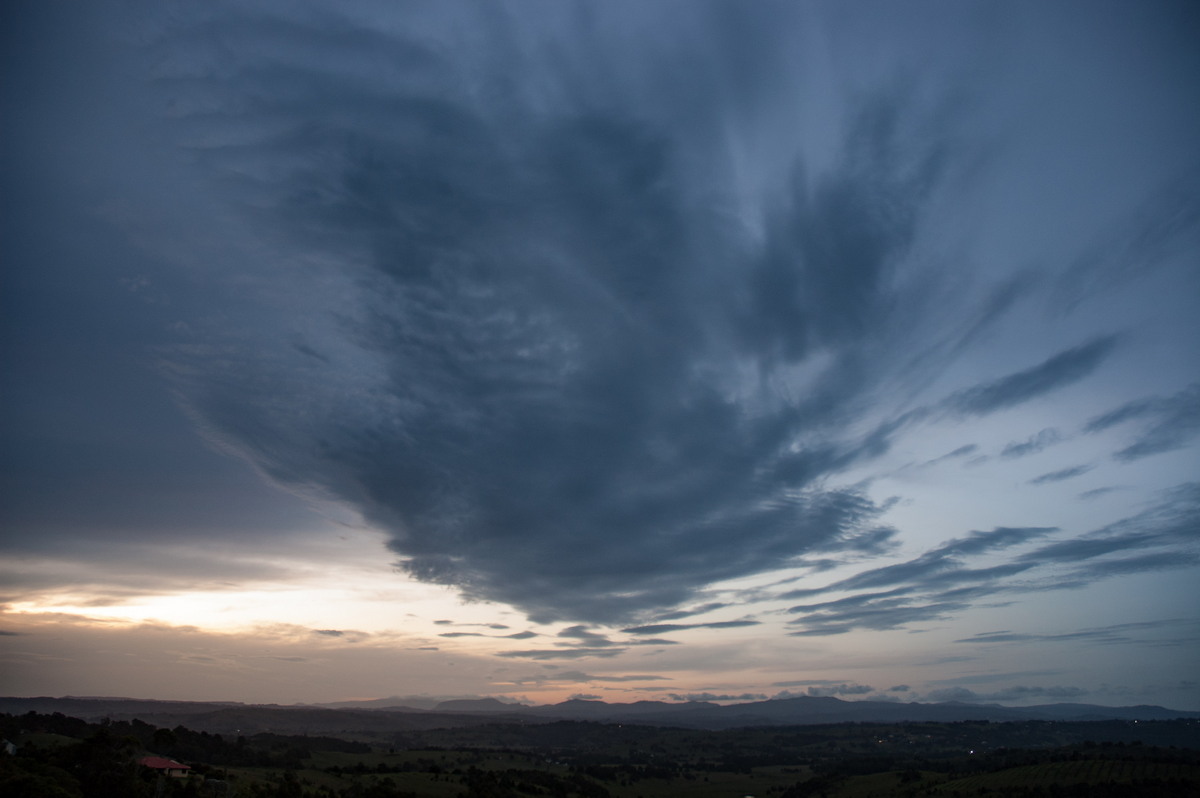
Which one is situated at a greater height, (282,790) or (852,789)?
(282,790)

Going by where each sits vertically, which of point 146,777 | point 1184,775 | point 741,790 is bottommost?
point 741,790

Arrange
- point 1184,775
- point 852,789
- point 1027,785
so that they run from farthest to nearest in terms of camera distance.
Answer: point 852,789
point 1027,785
point 1184,775

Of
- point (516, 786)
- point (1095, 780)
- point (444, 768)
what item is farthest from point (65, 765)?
point (1095, 780)

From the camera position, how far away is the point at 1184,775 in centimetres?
13738

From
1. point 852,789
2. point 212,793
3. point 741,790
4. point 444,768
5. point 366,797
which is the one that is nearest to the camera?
point 212,793

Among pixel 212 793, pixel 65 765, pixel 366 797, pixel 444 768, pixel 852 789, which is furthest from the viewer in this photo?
pixel 444 768

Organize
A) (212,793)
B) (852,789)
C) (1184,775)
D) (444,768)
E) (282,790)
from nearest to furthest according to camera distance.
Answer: (212,793) < (282,790) < (1184,775) < (852,789) < (444,768)

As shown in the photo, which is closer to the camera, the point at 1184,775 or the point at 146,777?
the point at 146,777

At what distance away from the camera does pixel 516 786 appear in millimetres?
149625

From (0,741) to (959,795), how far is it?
18003cm

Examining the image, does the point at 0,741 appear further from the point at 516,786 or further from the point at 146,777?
the point at 516,786

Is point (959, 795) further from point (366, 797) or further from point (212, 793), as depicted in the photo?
point (212, 793)

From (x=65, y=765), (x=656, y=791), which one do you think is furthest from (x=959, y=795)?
(x=65, y=765)

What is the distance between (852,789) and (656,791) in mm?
59447
